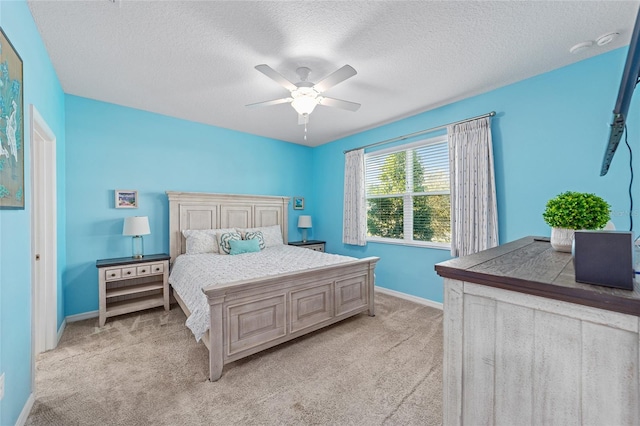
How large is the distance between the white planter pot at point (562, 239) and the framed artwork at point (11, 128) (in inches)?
111

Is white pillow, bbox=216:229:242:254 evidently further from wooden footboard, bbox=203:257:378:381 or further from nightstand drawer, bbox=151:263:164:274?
wooden footboard, bbox=203:257:378:381

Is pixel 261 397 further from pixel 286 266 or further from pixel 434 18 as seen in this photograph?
pixel 434 18

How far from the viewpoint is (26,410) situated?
168 centimetres

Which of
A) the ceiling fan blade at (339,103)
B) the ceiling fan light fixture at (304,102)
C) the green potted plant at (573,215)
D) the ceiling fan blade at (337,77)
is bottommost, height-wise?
the green potted plant at (573,215)

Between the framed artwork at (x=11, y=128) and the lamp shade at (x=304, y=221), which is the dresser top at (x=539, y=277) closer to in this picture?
the framed artwork at (x=11, y=128)

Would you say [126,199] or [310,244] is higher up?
[126,199]

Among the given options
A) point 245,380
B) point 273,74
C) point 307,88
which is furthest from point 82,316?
point 307,88

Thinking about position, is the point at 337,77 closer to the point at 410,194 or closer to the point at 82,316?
the point at 410,194

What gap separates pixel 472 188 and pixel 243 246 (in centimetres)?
304

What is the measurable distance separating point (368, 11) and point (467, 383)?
7.28 ft

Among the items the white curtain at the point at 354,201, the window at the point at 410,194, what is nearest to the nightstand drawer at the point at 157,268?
the white curtain at the point at 354,201

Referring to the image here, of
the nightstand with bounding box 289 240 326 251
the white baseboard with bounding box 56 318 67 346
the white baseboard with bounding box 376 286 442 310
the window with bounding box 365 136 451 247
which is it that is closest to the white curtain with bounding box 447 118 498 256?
the window with bounding box 365 136 451 247

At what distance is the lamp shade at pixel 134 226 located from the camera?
3.22 meters

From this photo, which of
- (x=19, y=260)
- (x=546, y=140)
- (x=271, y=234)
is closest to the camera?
(x=19, y=260)
